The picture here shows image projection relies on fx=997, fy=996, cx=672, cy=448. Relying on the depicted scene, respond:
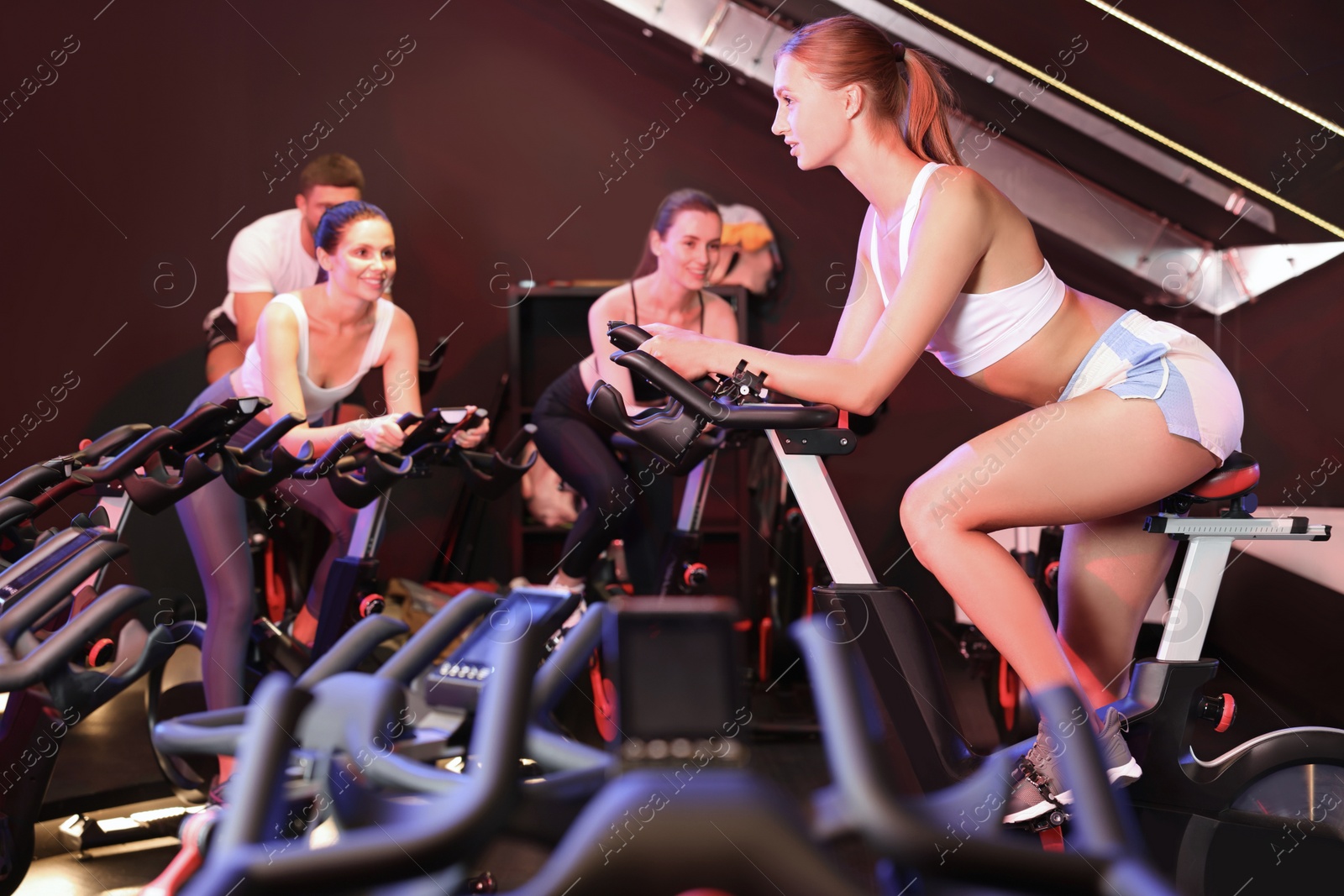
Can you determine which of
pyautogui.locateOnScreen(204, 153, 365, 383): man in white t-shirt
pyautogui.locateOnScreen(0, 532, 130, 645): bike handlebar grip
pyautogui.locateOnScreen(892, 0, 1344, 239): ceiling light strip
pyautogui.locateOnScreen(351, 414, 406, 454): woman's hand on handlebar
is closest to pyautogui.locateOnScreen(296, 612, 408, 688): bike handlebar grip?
pyautogui.locateOnScreen(0, 532, 130, 645): bike handlebar grip

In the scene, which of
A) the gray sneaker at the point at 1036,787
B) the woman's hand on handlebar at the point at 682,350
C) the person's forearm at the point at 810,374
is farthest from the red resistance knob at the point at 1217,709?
the woman's hand on handlebar at the point at 682,350

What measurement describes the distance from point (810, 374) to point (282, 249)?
126 inches

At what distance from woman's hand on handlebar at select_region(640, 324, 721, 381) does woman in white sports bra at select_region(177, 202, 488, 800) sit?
1.01 meters

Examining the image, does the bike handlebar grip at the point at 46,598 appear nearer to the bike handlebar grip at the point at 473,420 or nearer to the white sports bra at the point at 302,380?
the bike handlebar grip at the point at 473,420

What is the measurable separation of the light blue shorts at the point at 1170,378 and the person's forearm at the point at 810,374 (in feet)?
1.22

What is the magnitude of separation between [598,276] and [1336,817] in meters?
3.43

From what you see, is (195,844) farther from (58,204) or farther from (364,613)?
(58,204)

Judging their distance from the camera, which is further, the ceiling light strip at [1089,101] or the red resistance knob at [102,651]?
the ceiling light strip at [1089,101]

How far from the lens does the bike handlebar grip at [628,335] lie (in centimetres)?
144

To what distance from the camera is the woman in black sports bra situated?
3.15 m

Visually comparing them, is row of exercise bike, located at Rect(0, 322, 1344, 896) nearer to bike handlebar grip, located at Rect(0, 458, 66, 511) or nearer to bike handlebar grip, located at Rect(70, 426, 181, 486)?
bike handlebar grip, located at Rect(70, 426, 181, 486)

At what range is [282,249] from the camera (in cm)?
400

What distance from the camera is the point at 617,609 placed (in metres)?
0.41

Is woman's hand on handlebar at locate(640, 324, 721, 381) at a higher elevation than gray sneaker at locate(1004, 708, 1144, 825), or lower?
higher
